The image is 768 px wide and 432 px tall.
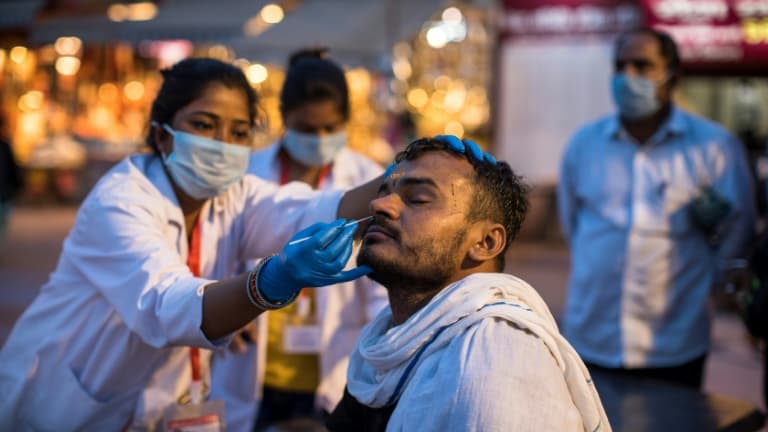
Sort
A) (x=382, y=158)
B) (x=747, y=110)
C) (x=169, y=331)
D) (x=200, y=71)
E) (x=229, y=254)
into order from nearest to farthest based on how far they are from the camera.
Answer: (x=169, y=331)
(x=200, y=71)
(x=229, y=254)
(x=382, y=158)
(x=747, y=110)

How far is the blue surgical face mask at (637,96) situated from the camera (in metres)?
3.68

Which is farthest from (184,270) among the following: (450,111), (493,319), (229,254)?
(450,111)

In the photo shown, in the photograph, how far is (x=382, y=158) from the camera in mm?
13203

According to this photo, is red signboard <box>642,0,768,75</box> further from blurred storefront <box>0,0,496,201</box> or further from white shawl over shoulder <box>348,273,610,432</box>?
white shawl over shoulder <box>348,273,610,432</box>

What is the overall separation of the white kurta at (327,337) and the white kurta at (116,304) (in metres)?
0.50

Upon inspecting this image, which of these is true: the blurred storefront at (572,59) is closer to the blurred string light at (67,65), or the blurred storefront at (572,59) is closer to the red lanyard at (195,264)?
the blurred string light at (67,65)

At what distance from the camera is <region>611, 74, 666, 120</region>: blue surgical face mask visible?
12.1 feet

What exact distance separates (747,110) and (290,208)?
13365mm

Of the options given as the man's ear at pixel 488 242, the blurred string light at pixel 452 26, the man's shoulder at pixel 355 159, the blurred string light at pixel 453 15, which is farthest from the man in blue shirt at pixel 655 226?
the blurred string light at pixel 453 15

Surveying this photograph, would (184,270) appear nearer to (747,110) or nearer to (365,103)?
(365,103)

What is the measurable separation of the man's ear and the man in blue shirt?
1.73m

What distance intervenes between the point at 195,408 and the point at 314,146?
1.27 metres

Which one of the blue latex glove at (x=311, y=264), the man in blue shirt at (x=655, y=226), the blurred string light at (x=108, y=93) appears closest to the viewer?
the blue latex glove at (x=311, y=264)

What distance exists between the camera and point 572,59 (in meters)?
12.0
